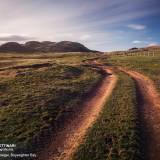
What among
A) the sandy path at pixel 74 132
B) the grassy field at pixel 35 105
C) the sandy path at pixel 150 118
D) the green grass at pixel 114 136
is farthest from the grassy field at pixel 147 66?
the green grass at pixel 114 136

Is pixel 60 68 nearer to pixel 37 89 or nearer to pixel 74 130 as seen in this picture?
pixel 37 89

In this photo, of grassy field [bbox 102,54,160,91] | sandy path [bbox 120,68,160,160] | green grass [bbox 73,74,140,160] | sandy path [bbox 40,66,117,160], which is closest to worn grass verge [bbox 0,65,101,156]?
sandy path [bbox 40,66,117,160]

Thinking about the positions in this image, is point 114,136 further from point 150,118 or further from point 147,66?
point 147,66

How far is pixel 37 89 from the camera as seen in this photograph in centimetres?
3091

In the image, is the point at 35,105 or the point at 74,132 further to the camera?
the point at 35,105

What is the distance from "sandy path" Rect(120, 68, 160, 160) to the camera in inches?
611

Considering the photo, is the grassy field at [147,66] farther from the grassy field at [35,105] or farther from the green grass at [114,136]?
the green grass at [114,136]

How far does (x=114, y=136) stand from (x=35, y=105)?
9.52 meters

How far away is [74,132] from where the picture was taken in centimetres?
1823

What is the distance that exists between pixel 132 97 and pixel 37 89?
11340 mm

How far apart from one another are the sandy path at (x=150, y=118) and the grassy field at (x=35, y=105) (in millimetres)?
6260

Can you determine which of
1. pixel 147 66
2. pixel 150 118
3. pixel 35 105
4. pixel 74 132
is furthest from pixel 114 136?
pixel 147 66

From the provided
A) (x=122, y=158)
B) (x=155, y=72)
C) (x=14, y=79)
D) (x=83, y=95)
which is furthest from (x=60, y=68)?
(x=122, y=158)

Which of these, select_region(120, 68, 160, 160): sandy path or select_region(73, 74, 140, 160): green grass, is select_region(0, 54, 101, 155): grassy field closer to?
select_region(73, 74, 140, 160): green grass
